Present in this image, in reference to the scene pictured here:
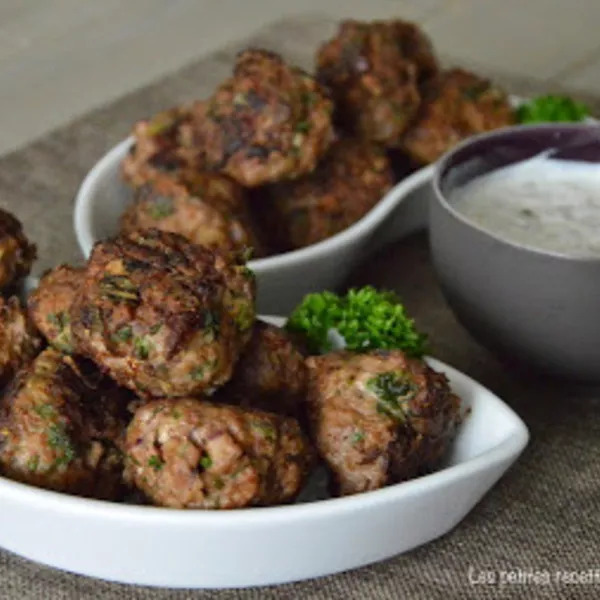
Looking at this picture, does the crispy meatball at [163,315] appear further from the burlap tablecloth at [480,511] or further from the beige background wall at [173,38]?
the beige background wall at [173,38]

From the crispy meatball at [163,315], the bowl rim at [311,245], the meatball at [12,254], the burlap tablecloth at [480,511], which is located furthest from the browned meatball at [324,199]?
the crispy meatball at [163,315]

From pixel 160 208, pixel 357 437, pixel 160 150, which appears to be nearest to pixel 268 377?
pixel 357 437

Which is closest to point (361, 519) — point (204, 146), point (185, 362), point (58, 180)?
point (185, 362)

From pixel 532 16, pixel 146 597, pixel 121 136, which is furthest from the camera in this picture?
pixel 532 16

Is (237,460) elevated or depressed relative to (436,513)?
elevated

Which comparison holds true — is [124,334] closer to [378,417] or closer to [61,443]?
[61,443]

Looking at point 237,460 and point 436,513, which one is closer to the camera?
point 237,460

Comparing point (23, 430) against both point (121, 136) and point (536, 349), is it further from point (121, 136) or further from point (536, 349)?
point (121, 136)
